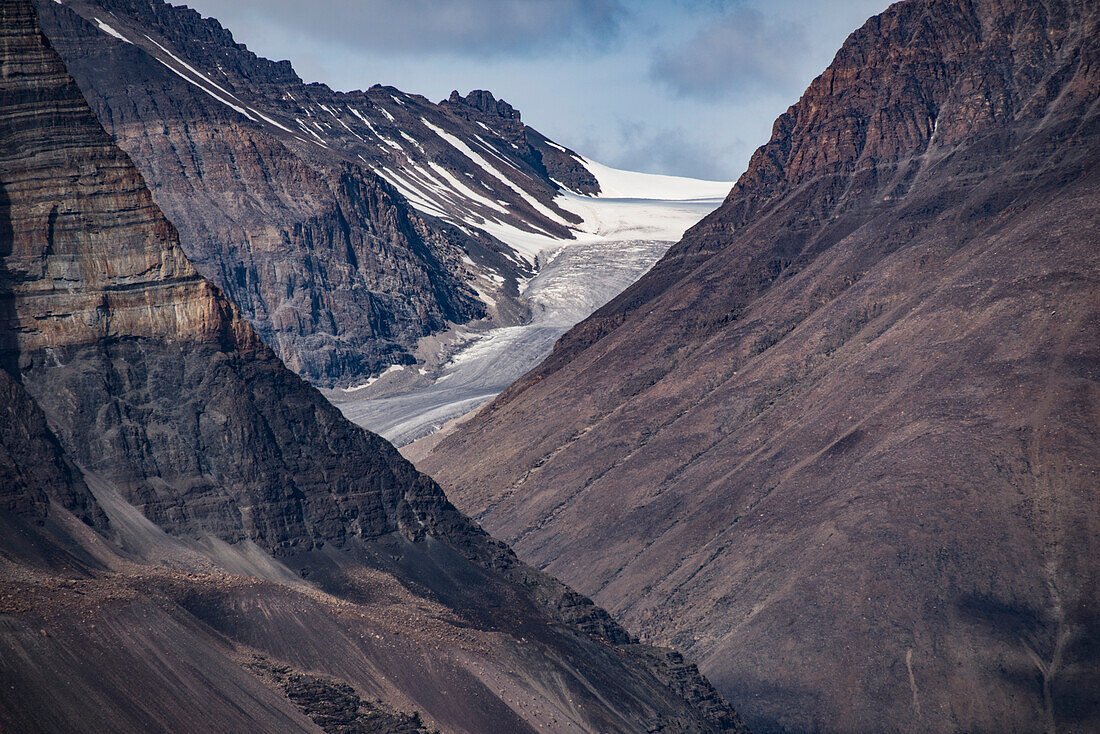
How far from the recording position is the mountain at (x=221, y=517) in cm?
3544

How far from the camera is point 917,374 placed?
226 ft

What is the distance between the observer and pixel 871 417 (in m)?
68.2

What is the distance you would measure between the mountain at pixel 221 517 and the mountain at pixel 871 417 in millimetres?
10167

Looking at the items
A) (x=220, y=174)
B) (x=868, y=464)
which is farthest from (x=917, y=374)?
(x=220, y=174)

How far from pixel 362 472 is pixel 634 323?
6222cm

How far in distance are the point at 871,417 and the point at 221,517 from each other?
3754cm

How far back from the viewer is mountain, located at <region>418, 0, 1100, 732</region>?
54188 millimetres

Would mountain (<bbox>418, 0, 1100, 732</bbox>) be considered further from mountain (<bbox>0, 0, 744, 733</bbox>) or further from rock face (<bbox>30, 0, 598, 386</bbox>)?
rock face (<bbox>30, 0, 598, 386</bbox>)

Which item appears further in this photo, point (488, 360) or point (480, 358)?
point (480, 358)

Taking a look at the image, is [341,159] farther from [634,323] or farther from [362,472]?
[362,472]

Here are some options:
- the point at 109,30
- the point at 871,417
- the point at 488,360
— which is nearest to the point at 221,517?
the point at 871,417

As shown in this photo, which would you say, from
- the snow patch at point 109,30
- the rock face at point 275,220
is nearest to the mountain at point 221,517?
the rock face at point 275,220

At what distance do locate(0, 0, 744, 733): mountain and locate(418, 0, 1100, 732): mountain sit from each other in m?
10.2

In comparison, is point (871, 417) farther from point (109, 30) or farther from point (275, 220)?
point (109, 30)
